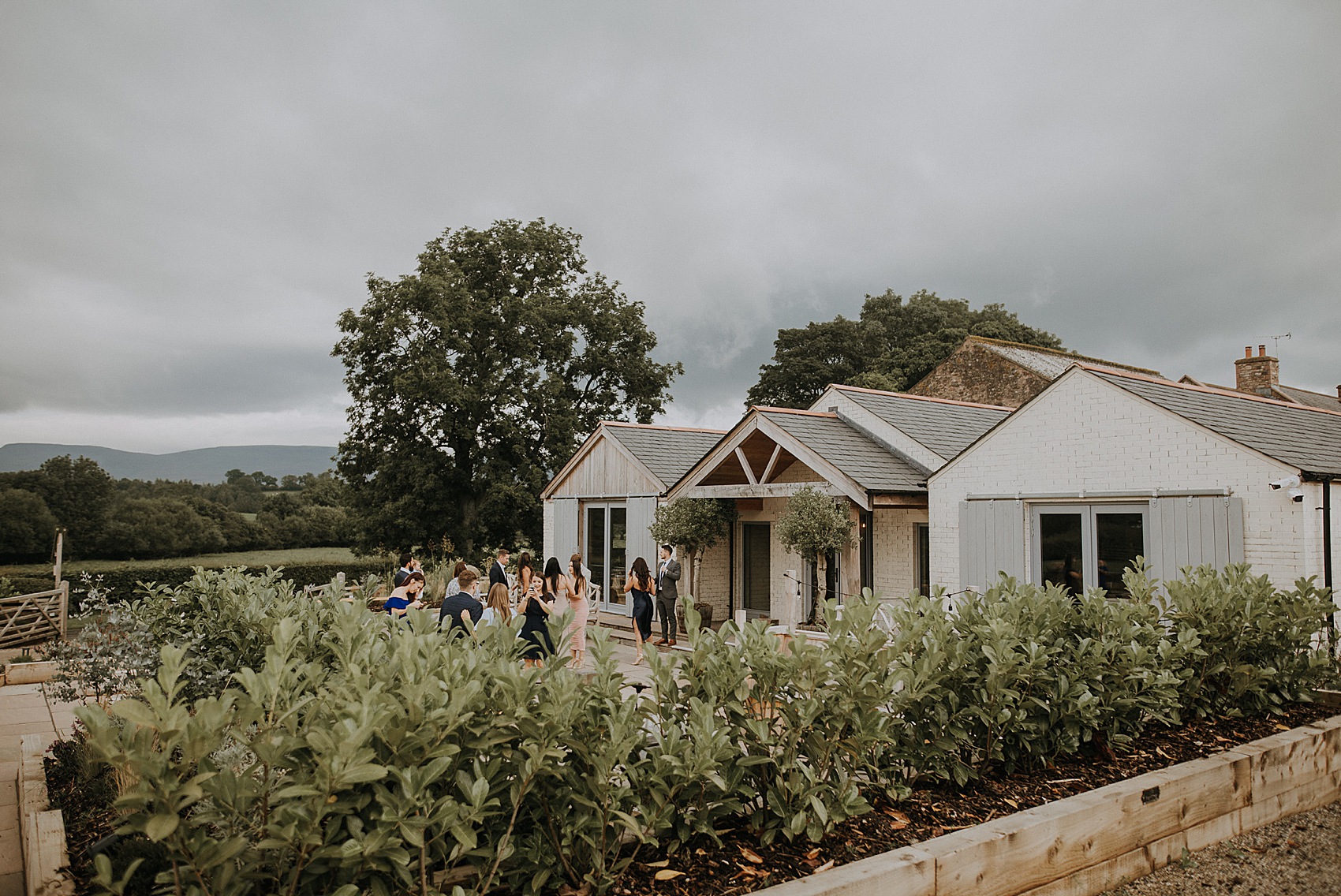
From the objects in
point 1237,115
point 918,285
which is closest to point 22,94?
point 1237,115

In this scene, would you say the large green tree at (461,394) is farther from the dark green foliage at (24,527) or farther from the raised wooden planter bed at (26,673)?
the raised wooden planter bed at (26,673)

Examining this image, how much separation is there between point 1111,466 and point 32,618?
66.4 ft

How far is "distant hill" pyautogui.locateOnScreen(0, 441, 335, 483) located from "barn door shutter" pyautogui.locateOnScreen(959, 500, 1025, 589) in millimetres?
23658

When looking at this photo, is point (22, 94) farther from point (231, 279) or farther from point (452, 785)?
point (452, 785)

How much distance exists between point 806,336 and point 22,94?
1419 inches

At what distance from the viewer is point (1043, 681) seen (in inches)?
182

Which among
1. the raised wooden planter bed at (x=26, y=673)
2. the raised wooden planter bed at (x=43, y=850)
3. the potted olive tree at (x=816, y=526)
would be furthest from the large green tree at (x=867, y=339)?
the raised wooden planter bed at (x=43, y=850)

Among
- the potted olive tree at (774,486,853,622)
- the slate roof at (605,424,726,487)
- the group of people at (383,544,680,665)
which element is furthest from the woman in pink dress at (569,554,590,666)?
the slate roof at (605,424,726,487)

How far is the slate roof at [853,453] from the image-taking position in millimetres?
12578

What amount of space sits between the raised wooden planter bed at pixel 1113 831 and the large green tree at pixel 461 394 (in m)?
23.7

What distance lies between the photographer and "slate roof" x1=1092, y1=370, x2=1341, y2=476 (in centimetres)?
908

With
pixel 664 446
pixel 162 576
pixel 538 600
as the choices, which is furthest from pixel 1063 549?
pixel 162 576

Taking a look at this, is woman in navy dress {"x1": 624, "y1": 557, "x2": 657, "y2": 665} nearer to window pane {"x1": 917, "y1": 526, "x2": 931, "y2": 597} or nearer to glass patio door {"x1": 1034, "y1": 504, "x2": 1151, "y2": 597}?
window pane {"x1": 917, "y1": 526, "x2": 931, "y2": 597}

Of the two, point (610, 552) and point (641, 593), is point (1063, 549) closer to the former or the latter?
point (641, 593)
